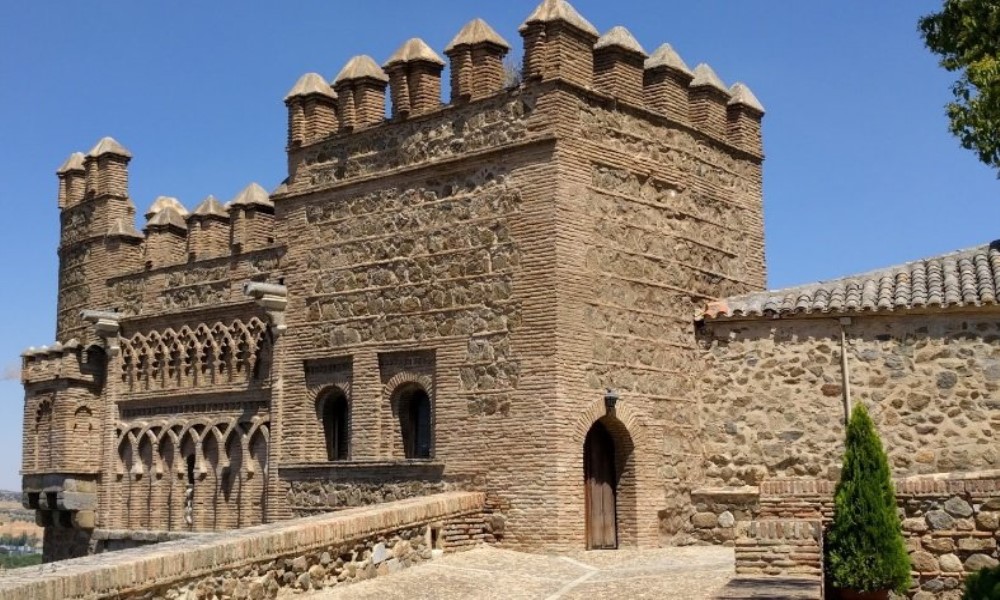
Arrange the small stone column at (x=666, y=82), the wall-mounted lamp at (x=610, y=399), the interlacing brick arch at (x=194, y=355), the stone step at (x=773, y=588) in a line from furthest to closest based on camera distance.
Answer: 1. the interlacing brick arch at (x=194, y=355)
2. the small stone column at (x=666, y=82)
3. the wall-mounted lamp at (x=610, y=399)
4. the stone step at (x=773, y=588)

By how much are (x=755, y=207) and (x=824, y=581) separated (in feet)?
27.7

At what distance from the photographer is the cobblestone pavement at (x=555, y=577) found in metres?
11.6

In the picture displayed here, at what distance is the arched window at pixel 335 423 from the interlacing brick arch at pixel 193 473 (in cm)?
123

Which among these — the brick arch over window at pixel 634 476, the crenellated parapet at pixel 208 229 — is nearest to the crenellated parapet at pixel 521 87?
the crenellated parapet at pixel 208 229

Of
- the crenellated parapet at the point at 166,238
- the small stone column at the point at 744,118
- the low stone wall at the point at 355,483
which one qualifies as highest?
the small stone column at the point at 744,118

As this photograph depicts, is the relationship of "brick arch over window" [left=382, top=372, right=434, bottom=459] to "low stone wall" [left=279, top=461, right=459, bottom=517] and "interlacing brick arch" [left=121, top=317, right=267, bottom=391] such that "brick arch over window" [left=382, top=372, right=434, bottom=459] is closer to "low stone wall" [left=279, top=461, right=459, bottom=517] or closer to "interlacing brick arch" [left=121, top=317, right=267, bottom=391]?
"low stone wall" [left=279, top=461, right=459, bottom=517]

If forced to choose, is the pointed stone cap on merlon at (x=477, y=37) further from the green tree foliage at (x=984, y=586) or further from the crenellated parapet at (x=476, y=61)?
the green tree foliage at (x=984, y=586)

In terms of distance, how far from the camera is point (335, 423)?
56.4 feet

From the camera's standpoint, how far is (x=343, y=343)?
16.7 metres

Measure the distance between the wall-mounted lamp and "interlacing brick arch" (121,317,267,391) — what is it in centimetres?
583

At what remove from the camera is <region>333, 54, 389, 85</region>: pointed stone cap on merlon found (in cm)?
1694

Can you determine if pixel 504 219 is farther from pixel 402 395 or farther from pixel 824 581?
pixel 824 581

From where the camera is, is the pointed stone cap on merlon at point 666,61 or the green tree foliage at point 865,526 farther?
the pointed stone cap on merlon at point 666,61

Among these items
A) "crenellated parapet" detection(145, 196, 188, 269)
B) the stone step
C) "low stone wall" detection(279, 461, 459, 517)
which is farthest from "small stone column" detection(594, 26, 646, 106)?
"crenellated parapet" detection(145, 196, 188, 269)
